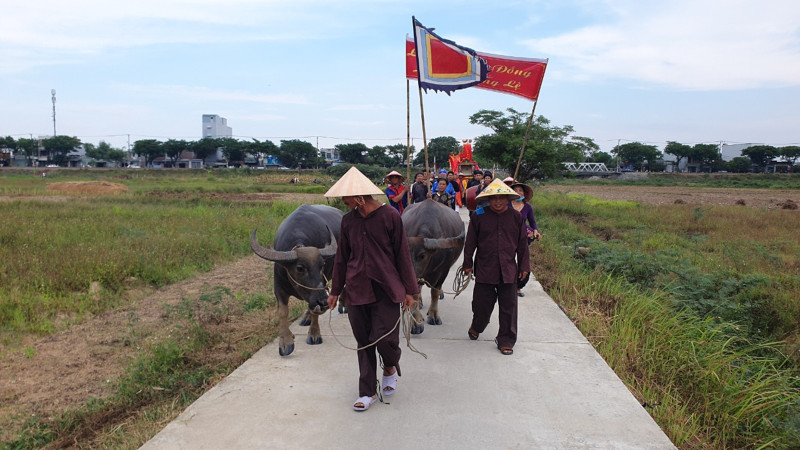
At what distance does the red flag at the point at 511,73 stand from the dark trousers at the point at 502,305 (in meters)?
3.98

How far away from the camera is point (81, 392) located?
4.33 metres

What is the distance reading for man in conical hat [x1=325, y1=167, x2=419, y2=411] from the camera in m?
3.65

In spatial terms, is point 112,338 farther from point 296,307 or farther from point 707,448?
point 707,448

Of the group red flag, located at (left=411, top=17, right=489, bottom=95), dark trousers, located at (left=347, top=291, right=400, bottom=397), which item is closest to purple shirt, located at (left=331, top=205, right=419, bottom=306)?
dark trousers, located at (left=347, top=291, right=400, bottom=397)

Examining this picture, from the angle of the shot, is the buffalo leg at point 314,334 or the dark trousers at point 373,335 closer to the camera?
the dark trousers at point 373,335

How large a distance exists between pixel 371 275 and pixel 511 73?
5.43m

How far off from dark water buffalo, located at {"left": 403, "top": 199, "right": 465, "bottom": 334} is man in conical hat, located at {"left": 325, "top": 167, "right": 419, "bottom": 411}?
3.94ft

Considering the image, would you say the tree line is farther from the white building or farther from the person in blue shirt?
the person in blue shirt

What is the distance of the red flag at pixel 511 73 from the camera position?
785 cm

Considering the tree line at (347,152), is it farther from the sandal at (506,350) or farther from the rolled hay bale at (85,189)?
the sandal at (506,350)

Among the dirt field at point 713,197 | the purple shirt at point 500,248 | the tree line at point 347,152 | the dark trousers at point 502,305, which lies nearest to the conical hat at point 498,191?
the purple shirt at point 500,248

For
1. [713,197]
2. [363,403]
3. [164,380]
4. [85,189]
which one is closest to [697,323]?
[363,403]

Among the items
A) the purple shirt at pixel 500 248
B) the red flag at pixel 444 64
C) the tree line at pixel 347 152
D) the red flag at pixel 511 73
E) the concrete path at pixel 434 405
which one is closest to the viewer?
the concrete path at pixel 434 405

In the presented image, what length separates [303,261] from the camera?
4.41m
